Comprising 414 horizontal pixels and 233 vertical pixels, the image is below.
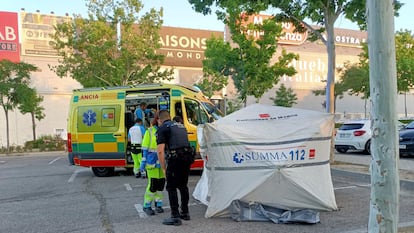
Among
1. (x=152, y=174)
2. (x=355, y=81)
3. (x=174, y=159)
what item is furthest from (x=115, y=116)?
(x=355, y=81)

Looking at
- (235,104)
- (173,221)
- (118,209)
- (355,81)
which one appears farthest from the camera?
(235,104)

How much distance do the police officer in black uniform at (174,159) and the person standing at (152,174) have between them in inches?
19.0

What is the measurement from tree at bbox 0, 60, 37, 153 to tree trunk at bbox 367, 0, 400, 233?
23.1 meters

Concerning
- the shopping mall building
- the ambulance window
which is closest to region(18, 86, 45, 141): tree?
the shopping mall building

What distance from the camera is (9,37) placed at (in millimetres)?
29094

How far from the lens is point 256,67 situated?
2047cm

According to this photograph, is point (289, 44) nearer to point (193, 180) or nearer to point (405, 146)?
point (405, 146)

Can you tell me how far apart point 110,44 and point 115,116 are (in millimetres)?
11162

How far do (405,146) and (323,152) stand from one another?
8810mm

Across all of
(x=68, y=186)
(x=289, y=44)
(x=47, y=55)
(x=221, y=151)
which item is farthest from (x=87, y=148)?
(x=289, y=44)

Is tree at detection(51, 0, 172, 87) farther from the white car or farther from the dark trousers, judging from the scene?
the dark trousers

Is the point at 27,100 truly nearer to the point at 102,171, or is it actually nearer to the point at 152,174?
the point at 102,171

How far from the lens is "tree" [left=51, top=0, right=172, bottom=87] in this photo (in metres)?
21.2

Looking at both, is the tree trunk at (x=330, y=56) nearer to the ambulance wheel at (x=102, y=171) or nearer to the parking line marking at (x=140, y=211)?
the ambulance wheel at (x=102, y=171)
